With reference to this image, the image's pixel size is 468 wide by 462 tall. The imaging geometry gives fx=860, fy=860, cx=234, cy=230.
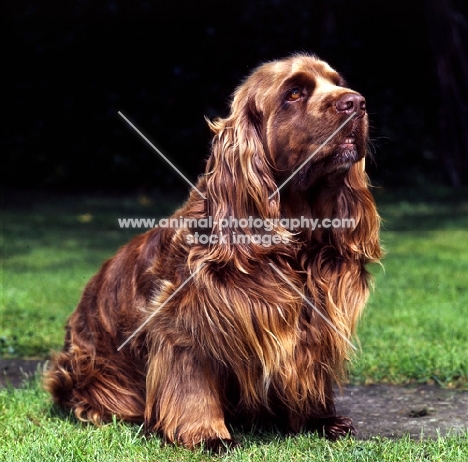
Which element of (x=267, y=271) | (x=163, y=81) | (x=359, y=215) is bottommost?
(x=163, y=81)

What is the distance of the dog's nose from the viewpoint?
10.9ft

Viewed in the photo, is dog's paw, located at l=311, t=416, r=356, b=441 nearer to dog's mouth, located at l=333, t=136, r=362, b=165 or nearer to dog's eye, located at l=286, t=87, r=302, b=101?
dog's mouth, located at l=333, t=136, r=362, b=165

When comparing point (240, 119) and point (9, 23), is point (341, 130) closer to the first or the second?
point (240, 119)

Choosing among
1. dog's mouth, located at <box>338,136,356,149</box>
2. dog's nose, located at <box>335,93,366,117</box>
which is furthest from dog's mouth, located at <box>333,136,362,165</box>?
dog's nose, located at <box>335,93,366,117</box>

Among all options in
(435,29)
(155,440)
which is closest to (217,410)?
(155,440)

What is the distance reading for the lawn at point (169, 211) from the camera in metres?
3.41

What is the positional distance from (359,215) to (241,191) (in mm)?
559

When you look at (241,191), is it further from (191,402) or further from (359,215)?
(191,402)

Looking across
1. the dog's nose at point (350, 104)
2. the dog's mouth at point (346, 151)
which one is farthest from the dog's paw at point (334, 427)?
the dog's nose at point (350, 104)

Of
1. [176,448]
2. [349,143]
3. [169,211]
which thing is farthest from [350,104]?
[169,211]

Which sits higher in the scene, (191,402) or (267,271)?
(267,271)

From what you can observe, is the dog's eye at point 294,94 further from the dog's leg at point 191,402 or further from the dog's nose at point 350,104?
the dog's leg at point 191,402

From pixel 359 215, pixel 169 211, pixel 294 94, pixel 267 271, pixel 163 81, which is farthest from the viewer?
pixel 163 81

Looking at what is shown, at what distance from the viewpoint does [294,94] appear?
139 inches
